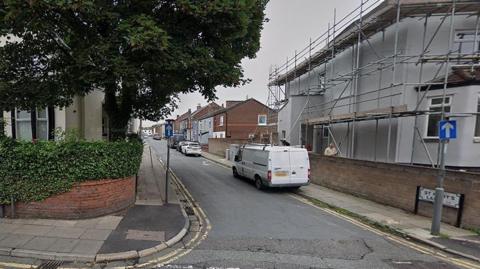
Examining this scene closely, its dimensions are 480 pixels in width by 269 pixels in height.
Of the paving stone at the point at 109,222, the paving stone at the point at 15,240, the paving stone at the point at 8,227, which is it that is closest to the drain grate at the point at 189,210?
the paving stone at the point at 109,222

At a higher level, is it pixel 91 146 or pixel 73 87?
pixel 73 87

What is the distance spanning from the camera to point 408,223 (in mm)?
8391

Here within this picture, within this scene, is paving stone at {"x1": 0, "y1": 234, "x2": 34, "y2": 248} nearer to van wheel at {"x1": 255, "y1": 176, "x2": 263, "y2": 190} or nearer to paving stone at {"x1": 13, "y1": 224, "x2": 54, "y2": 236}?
paving stone at {"x1": 13, "y1": 224, "x2": 54, "y2": 236}

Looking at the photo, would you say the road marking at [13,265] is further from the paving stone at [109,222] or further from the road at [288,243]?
the road at [288,243]

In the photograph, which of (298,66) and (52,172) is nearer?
(52,172)

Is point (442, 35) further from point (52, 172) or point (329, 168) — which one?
point (52, 172)

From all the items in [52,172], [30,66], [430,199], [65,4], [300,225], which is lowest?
[300,225]

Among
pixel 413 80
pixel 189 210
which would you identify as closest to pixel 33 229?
pixel 189 210

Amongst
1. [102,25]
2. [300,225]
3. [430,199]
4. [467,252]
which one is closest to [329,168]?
[430,199]

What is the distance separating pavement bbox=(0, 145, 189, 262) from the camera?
5441 millimetres

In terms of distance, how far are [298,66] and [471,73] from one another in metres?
11.1

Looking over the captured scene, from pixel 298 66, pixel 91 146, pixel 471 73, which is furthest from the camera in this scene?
pixel 298 66

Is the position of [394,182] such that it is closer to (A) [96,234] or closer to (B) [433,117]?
(B) [433,117]

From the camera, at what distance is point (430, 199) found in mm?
9023
